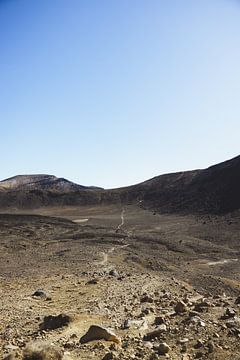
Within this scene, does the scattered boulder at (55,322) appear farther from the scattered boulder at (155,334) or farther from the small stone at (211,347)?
the small stone at (211,347)

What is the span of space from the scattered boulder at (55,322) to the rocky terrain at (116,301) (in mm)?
22

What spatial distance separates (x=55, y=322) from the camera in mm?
10977

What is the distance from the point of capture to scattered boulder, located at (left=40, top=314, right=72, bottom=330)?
35.6 feet

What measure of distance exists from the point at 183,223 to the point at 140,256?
91.8 feet

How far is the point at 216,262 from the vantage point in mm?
32719

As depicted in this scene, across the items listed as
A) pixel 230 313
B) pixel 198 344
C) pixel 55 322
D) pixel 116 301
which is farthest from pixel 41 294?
pixel 198 344

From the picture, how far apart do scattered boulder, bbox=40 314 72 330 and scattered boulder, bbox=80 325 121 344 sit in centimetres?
119

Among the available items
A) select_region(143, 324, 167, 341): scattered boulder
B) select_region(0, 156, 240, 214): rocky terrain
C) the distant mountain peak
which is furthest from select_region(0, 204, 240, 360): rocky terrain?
the distant mountain peak

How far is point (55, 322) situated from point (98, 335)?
1.60 meters

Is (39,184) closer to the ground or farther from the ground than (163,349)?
farther from the ground

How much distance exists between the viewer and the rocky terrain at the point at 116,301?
911 cm

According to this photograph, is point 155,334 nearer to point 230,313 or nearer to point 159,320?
point 159,320

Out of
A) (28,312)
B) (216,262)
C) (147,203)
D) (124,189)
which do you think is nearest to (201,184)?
(147,203)

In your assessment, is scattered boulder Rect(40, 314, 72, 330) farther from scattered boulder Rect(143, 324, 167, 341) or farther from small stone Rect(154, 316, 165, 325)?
scattered boulder Rect(143, 324, 167, 341)
